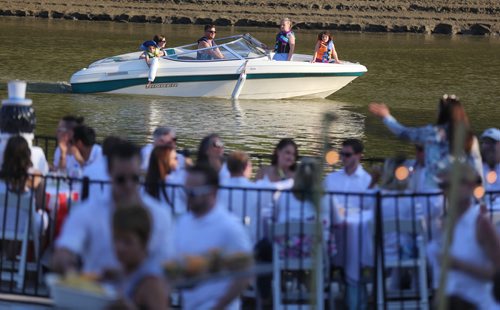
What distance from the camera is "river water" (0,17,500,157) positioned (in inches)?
869

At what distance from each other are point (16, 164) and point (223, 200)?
1675 millimetres

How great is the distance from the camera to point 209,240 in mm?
6664

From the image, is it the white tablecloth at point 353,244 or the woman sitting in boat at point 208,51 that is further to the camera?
the woman sitting in boat at point 208,51

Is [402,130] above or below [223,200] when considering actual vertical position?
above

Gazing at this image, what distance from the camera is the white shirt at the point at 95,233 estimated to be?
6293mm

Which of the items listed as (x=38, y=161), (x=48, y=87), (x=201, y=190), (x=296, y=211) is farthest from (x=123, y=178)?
(x=48, y=87)

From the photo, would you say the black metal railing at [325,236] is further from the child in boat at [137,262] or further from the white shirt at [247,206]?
the child in boat at [137,262]

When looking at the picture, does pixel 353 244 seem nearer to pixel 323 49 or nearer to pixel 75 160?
pixel 75 160

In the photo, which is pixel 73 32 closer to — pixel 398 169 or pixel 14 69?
pixel 14 69

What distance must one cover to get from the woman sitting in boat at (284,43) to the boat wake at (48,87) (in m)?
4.79

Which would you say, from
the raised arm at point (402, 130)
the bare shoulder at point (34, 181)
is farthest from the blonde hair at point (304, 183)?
the bare shoulder at point (34, 181)

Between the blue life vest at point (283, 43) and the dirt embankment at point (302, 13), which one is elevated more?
the dirt embankment at point (302, 13)

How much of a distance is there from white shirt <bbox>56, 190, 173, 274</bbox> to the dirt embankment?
1731 inches

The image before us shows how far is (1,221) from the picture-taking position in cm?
973
